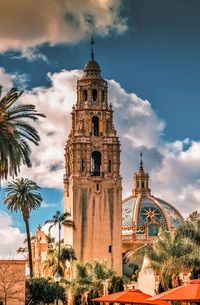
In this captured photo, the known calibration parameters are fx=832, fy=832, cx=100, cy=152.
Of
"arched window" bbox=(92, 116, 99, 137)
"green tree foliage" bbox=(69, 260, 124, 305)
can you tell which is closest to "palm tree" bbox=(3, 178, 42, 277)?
"green tree foliage" bbox=(69, 260, 124, 305)

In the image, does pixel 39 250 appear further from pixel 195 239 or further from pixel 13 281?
pixel 195 239

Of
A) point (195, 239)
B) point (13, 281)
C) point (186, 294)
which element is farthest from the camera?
point (195, 239)

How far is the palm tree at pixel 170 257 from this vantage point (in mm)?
55906

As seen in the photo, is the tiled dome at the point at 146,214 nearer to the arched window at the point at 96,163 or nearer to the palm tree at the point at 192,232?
the arched window at the point at 96,163

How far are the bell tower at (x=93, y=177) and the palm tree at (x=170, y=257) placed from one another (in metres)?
34.9

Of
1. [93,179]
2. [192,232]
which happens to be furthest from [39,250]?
[192,232]

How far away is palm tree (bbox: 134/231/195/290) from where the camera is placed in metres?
55.9

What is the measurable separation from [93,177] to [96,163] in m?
3.14

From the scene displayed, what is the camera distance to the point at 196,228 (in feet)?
181

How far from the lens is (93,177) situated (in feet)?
316

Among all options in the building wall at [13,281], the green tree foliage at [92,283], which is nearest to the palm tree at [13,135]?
the building wall at [13,281]

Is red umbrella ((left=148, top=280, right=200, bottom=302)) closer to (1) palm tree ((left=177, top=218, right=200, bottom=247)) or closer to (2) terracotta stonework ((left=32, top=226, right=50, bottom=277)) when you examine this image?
(1) palm tree ((left=177, top=218, right=200, bottom=247))

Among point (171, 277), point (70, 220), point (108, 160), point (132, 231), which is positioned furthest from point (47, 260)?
point (132, 231)

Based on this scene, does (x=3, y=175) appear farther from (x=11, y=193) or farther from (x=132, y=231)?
(x=132, y=231)
